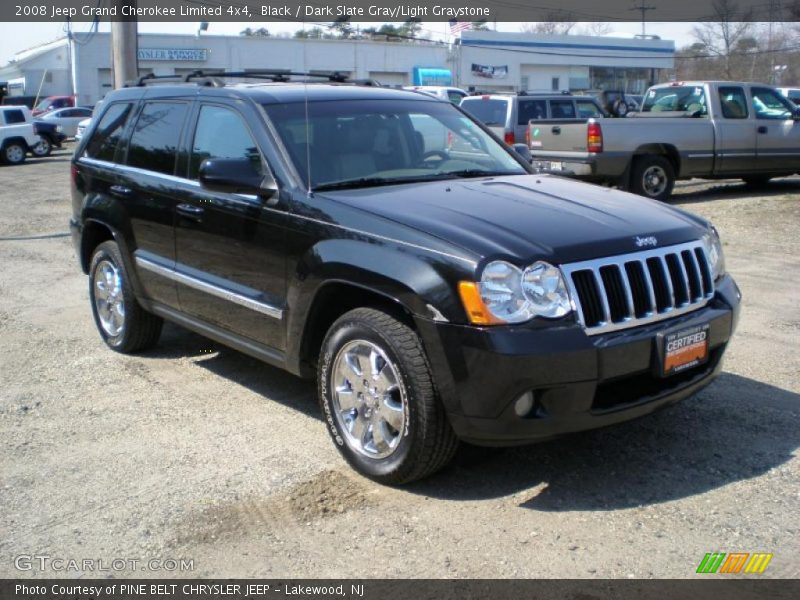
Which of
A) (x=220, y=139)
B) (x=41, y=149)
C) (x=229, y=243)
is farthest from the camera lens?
(x=41, y=149)

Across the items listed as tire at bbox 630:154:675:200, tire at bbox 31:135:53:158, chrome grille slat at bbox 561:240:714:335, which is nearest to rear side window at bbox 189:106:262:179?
chrome grille slat at bbox 561:240:714:335

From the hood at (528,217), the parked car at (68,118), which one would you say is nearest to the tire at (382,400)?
the hood at (528,217)

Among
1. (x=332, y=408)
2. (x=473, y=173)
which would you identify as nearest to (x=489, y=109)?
(x=473, y=173)

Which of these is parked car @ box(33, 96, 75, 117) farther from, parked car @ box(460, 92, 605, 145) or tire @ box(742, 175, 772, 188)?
tire @ box(742, 175, 772, 188)

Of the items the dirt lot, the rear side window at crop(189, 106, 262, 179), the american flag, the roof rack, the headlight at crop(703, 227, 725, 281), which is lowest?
the dirt lot

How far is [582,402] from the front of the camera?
384cm

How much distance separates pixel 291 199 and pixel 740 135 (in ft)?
39.5

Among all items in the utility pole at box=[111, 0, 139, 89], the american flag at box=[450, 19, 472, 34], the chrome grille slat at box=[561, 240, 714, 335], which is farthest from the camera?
the american flag at box=[450, 19, 472, 34]

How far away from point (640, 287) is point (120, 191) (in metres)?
3.75

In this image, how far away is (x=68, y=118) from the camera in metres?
37.4

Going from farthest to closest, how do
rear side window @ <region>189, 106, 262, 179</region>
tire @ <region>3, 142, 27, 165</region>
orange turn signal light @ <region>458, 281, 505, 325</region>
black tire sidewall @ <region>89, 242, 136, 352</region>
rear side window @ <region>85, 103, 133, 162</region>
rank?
tire @ <region>3, 142, 27, 165</region> < rear side window @ <region>85, 103, 133, 162</region> < black tire sidewall @ <region>89, 242, 136, 352</region> < rear side window @ <region>189, 106, 262, 179</region> < orange turn signal light @ <region>458, 281, 505, 325</region>

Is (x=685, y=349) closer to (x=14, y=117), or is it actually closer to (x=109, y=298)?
(x=109, y=298)

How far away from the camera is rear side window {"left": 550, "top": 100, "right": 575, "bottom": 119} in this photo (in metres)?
17.5

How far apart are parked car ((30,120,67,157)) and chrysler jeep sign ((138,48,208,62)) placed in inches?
665
